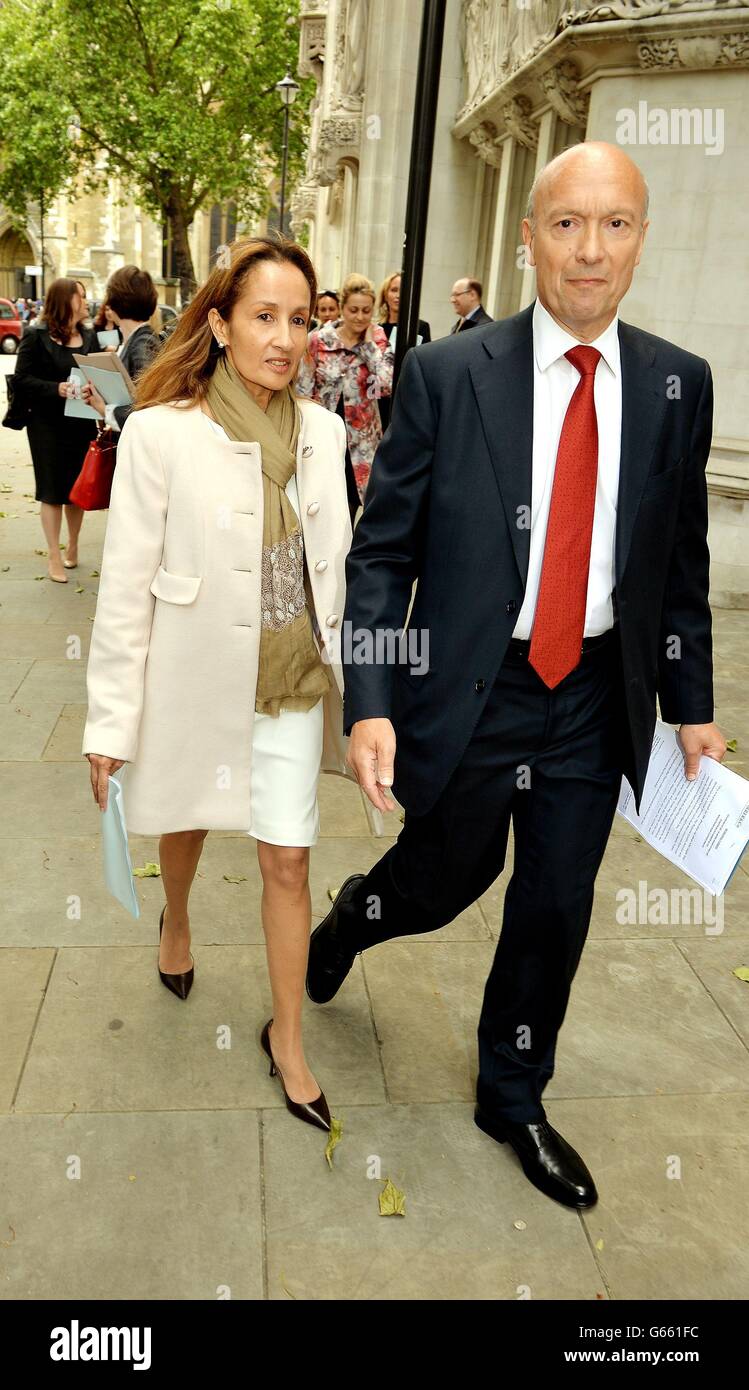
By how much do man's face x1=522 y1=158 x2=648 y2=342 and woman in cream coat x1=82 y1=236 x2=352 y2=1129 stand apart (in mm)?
655

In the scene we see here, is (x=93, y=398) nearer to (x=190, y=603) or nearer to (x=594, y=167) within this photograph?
(x=190, y=603)

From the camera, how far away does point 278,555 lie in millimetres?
2971

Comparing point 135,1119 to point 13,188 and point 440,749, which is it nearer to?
point 440,749

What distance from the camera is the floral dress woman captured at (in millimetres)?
7793

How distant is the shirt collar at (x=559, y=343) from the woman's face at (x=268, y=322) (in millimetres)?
592

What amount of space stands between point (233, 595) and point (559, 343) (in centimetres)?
96

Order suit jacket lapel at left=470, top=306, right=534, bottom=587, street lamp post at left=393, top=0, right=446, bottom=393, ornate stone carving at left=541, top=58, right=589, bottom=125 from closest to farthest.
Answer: suit jacket lapel at left=470, top=306, right=534, bottom=587 → street lamp post at left=393, top=0, right=446, bottom=393 → ornate stone carving at left=541, top=58, right=589, bottom=125

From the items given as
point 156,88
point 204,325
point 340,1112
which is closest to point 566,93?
point 204,325

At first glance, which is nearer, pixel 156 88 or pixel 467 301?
pixel 467 301

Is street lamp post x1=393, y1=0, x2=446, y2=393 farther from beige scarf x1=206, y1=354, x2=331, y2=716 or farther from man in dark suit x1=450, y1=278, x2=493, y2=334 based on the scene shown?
man in dark suit x1=450, y1=278, x2=493, y2=334

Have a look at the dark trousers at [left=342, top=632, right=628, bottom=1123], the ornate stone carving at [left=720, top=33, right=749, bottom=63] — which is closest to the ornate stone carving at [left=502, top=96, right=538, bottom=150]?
the ornate stone carving at [left=720, top=33, right=749, bottom=63]

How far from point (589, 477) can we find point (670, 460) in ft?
0.76

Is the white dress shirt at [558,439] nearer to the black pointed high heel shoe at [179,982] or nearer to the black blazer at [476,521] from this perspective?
the black blazer at [476,521]

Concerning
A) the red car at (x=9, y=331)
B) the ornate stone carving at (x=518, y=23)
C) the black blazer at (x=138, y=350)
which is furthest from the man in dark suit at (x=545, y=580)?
the red car at (x=9, y=331)
